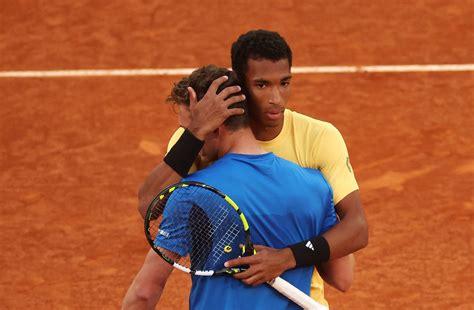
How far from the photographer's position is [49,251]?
9.36 m

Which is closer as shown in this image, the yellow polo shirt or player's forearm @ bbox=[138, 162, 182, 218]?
player's forearm @ bbox=[138, 162, 182, 218]

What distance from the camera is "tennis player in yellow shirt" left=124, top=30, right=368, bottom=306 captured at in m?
4.95

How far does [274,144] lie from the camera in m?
5.63

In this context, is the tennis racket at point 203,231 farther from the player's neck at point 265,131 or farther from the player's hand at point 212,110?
the player's neck at point 265,131

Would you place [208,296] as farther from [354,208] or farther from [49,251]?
[49,251]

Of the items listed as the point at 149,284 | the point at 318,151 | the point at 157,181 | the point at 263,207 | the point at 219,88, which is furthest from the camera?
the point at 149,284

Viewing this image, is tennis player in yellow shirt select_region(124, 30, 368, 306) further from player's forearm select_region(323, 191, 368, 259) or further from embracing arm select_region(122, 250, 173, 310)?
embracing arm select_region(122, 250, 173, 310)

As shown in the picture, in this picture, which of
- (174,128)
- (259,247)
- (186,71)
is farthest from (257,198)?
(186,71)

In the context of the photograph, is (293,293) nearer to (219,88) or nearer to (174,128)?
(219,88)

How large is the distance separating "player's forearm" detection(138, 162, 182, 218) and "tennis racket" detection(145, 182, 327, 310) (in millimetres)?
96

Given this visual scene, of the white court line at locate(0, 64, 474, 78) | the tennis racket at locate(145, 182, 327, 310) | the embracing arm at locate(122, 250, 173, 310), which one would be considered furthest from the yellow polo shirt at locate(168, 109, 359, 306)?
the white court line at locate(0, 64, 474, 78)

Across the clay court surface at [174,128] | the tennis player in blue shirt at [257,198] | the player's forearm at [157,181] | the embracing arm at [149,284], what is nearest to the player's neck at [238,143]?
the tennis player in blue shirt at [257,198]

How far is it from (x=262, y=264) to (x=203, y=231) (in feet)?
1.00

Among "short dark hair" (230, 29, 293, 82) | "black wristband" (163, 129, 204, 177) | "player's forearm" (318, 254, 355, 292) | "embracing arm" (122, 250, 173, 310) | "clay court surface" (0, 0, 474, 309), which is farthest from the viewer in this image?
"clay court surface" (0, 0, 474, 309)
